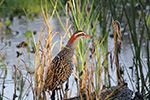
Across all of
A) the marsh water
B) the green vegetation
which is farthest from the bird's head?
the marsh water

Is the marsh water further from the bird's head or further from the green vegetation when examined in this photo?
the bird's head

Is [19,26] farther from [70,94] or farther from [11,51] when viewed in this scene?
[70,94]

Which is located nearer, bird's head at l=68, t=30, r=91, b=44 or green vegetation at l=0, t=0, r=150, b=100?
green vegetation at l=0, t=0, r=150, b=100

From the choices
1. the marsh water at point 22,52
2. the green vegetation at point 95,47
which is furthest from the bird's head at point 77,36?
the marsh water at point 22,52

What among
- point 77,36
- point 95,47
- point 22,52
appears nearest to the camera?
point 95,47

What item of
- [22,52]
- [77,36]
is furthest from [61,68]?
[22,52]

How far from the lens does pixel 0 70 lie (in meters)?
4.50

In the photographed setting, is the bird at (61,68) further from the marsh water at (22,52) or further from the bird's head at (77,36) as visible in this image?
the marsh water at (22,52)

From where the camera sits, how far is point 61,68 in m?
3.52

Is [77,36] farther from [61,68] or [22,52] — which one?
[22,52]

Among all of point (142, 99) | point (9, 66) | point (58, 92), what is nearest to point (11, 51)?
point (9, 66)

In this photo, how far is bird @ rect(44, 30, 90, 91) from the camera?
340cm

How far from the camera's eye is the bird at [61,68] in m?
3.40

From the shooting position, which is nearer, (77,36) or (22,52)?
(77,36)
